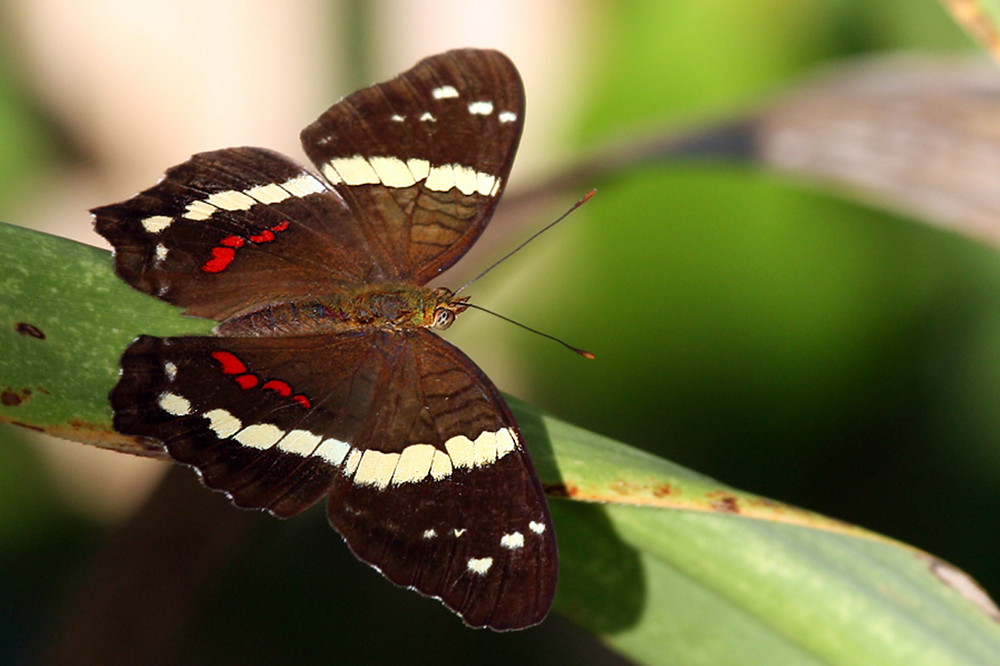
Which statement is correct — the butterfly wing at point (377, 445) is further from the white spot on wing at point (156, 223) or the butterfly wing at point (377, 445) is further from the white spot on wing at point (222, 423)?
the white spot on wing at point (156, 223)

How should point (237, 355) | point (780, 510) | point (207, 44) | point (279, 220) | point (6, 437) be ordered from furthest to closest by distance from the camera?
point (207, 44) < point (6, 437) < point (279, 220) < point (237, 355) < point (780, 510)

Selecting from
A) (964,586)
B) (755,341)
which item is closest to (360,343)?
(964,586)

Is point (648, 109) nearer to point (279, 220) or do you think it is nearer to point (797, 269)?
point (797, 269)

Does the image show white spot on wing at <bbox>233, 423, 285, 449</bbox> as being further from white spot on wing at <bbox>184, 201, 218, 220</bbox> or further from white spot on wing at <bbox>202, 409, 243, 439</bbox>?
white spot on wing at <bbox>184, 201, 218, 220</bbox>

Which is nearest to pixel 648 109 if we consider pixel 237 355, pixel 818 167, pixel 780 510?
pixel 818 167

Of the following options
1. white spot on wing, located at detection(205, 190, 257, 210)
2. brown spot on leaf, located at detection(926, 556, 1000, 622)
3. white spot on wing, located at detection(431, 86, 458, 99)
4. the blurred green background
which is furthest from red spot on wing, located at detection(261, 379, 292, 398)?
the blurred green background

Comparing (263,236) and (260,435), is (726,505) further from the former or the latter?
(263,236)
